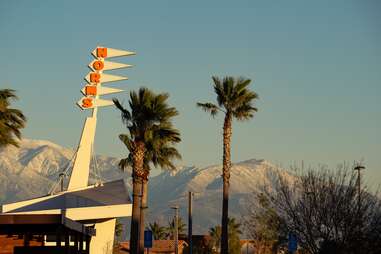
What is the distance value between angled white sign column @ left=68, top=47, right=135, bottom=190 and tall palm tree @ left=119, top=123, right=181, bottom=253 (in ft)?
47.1

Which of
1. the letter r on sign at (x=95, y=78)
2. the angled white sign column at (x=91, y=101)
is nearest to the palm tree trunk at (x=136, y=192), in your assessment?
the angled white sign column at (x=91, y=101)

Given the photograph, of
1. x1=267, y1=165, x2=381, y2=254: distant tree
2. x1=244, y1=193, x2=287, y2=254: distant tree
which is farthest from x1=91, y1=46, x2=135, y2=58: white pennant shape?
x1=267, y1=165, x2=381, y2=254: distant tree

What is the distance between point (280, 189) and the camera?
44.6m

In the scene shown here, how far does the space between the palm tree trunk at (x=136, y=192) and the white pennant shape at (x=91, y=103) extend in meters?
22.0

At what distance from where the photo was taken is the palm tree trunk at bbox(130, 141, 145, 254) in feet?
→ 172

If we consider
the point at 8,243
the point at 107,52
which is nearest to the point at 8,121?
the point at 8,243

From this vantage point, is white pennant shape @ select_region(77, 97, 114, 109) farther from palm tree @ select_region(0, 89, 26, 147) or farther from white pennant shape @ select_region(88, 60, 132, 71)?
palm tree @ select_region(0, 89, 26, 147)

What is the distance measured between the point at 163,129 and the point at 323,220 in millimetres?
17042

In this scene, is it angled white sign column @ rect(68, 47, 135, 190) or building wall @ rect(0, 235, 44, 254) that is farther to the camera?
angled white sign column @ rect(68, 47, 135, 190)

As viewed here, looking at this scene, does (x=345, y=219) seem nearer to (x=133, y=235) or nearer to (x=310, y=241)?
(x=310, y=241)

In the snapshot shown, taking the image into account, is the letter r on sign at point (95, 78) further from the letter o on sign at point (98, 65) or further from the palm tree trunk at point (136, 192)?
the palm tree trunk at point (136, 192)

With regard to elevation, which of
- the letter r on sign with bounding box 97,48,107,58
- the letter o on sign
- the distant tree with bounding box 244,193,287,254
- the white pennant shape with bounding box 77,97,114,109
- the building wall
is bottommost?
the building wall

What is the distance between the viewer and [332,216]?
4150cm

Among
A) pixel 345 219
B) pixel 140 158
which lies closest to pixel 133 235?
pixel 140 158
